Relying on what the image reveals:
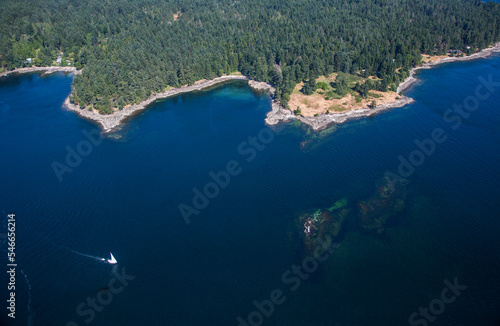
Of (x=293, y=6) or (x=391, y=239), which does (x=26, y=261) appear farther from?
(x=293, y=6)

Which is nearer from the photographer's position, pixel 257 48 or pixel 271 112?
pixel 271 112

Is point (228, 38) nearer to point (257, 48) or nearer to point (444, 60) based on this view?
point (257, 48)

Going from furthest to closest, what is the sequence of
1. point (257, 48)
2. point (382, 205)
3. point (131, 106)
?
point (257, 48) → point (131, 106) → point (382, 205)

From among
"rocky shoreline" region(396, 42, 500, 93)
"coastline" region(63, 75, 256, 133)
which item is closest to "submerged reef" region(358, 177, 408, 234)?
"rocky shoreline" region(396, 42, 500, 93)

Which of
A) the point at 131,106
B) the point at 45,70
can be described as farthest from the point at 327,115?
the point at 45,70

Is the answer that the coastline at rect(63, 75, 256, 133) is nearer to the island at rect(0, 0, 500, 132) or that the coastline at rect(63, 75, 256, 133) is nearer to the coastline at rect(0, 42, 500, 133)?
the coastline at rect(0, 42, 500, 133)

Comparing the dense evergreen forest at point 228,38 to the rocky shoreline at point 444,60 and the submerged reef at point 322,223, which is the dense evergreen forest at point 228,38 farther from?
the submerged reef at point 322,223
